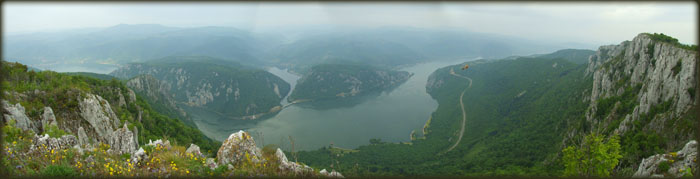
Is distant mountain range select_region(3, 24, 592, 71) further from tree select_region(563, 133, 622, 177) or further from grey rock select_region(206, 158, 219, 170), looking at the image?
grey rock select_region(206, 158, 219, 170)

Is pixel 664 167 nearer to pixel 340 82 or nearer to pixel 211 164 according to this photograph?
pixel 211 164

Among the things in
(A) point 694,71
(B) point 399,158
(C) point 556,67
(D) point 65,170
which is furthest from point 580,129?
(C) point 556,67

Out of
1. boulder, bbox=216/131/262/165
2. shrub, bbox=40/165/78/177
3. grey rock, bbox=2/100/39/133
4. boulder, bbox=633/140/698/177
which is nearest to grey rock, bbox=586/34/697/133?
boulder, bbox=633/140/698/177

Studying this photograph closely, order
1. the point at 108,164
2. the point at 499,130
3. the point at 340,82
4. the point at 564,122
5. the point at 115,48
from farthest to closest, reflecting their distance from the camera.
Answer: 1. the point at 115,48
2. the point at 340,82
3. the point at 499,130
4. the point at 564,122
5. the point at 108,164

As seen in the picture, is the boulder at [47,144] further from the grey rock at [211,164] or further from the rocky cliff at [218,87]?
the rocky cliff at [218,87]

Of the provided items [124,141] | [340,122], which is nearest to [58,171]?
[124,141]

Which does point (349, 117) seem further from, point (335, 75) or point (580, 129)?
point (580, 129)

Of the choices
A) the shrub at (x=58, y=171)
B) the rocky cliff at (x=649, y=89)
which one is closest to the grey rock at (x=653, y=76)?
the rocky cliff at (x=649, y=89)
